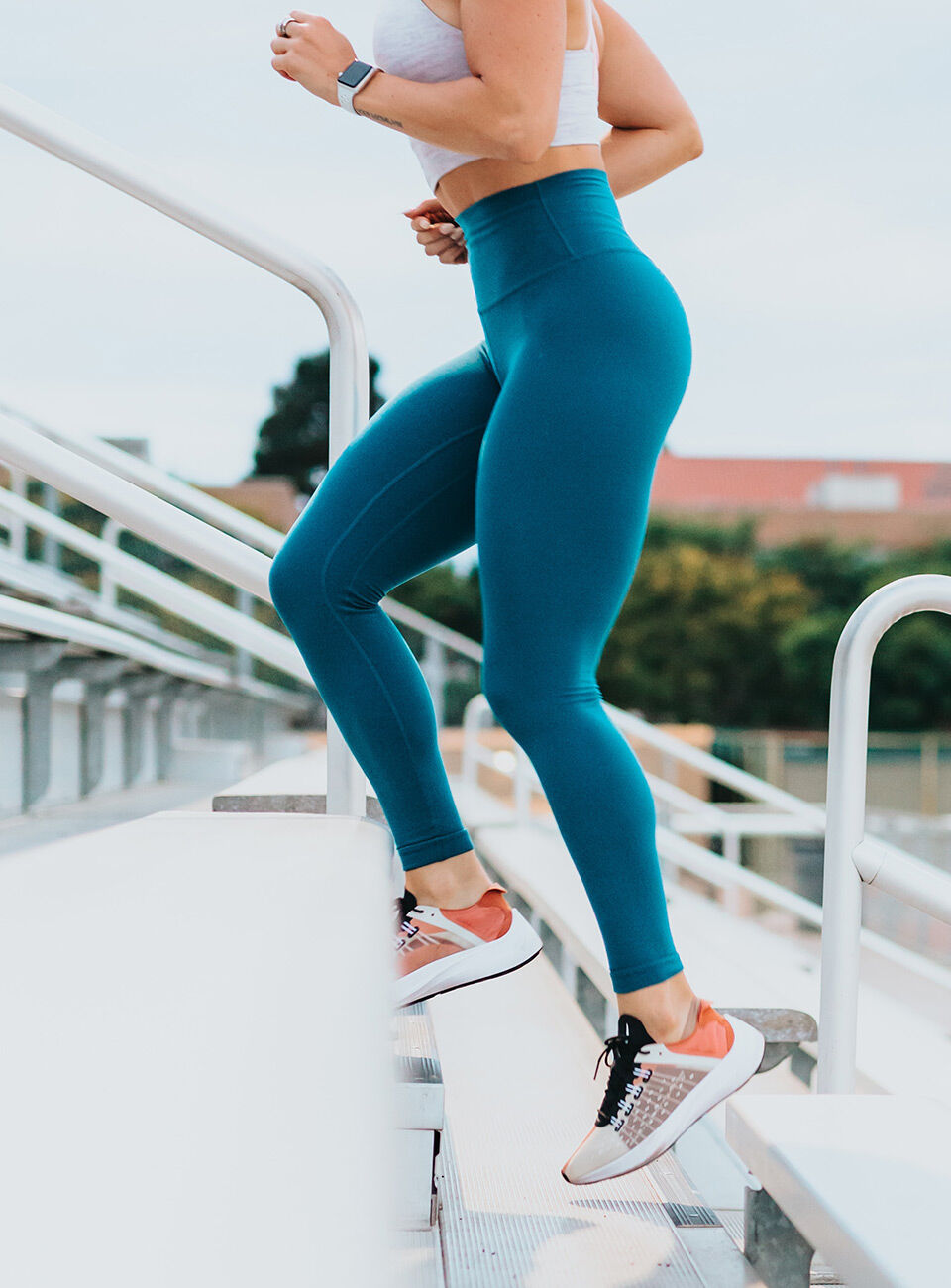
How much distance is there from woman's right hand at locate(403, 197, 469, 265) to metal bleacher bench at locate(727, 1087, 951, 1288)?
0.67 metres

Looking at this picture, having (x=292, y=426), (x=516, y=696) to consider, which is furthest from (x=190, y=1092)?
(x=292, y=426)

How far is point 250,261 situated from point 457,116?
31cm

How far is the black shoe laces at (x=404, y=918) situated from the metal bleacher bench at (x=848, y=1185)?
0.79 ft

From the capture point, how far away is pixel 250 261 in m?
0.98

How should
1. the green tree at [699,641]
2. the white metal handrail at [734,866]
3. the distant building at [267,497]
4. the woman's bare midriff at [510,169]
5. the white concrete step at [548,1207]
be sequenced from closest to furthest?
the white concrete step at [548,1207], the woman's bare midriff at [510,169], the white metal handrail at [734,866], the distant building at [267,497], the green tree at [699,641]

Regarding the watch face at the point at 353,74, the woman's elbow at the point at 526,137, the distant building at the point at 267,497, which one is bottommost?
the woman's elbow at the point at 526,137

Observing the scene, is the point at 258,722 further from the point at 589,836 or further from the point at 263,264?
the point at 589,836

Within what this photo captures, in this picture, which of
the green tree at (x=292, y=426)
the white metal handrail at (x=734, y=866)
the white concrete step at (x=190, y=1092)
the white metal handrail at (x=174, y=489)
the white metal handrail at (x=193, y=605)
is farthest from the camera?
the green tree at (x=292, y=426)

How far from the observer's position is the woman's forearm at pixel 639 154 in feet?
3.06

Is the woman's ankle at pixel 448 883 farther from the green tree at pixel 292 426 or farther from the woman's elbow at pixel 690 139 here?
the green tree at pixel 292 426

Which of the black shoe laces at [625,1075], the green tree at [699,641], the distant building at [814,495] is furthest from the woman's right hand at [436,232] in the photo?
the distant building at [814,495]

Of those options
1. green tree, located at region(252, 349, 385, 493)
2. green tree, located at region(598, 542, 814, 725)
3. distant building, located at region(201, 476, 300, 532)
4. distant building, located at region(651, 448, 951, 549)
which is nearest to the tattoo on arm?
distant building, located at region(201, 476, 300, 532)

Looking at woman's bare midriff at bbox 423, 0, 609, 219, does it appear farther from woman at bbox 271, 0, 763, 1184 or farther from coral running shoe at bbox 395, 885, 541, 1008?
coral running shoe at bbox 395, 885, 541, 1008

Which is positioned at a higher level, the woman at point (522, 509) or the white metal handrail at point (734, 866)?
the woman at point (522, 509)
